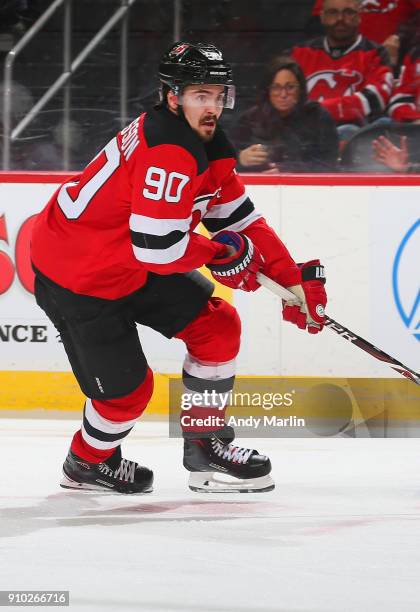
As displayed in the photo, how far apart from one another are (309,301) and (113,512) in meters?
0.74

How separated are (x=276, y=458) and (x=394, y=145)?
159 centimetres

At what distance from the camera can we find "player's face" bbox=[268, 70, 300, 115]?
4734 mm

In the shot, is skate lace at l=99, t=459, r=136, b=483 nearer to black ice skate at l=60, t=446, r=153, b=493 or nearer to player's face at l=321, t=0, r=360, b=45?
black ice skate at l=60, t=446, r=153, b=493

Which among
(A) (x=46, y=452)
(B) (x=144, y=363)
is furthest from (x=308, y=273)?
(A) (x=46, y=452)

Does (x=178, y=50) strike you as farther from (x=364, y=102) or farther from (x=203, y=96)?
(x=364, y=102)

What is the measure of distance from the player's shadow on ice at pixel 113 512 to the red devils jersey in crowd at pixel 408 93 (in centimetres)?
232

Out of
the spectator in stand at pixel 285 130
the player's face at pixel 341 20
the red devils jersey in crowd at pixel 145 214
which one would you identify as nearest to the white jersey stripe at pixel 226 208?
the red devils jersey in crowd at pixel 145 214

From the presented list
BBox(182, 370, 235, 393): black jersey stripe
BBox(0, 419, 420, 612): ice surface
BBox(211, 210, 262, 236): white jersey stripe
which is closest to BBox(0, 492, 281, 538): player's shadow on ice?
BBox(0, 419, 420, 612): ice surface

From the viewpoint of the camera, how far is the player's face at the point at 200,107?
2.76 meters

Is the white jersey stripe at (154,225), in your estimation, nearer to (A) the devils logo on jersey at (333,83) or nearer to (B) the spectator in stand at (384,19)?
A: (A) the devils logo on jersey at (333,83)

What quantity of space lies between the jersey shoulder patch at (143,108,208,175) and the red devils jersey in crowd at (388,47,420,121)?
7.28 ft

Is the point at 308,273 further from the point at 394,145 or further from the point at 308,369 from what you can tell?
the point at 394,145

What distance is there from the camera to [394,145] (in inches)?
181

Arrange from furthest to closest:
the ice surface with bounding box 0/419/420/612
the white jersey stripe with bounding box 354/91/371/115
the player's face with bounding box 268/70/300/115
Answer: the white jersey stripe with bounding box 354/91/371/115
the player's face with bounding box 268/70/300/115
the ice surface with bounding box 0/419/420/612
